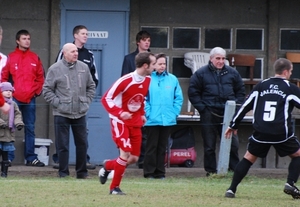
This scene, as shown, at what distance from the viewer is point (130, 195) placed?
10977mm

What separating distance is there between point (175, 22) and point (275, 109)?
6281 millimetres

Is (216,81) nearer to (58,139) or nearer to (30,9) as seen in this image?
(58,139)

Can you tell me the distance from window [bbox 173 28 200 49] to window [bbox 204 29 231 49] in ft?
0.63

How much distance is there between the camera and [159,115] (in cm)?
1429

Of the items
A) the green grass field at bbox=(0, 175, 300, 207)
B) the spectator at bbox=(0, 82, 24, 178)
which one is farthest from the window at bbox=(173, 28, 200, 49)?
the spectator at bbox=(0, 82, 24, 178)

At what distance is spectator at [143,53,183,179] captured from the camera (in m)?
14.2

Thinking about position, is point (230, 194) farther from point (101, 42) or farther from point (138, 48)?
point (101, 42)

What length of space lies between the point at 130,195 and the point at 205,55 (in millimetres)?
6222

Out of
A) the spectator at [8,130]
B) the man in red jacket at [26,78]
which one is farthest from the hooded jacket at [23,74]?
the spectator at [8,130]

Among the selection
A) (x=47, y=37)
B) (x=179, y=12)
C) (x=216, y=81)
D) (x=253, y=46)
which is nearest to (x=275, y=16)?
(x=253, y=46)

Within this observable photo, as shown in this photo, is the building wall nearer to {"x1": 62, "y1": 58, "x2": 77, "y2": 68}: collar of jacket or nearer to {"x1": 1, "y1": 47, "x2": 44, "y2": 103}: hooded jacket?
{"x1": 1, "y1": 47, "x2": 44, "y2": 103}: hooded jacket

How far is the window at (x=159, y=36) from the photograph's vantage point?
1680 cm

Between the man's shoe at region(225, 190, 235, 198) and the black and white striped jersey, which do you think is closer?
the black and white striped jersey

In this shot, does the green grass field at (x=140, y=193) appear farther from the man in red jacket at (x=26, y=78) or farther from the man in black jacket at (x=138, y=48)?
the man in black jacket at (x=138, y=48)
